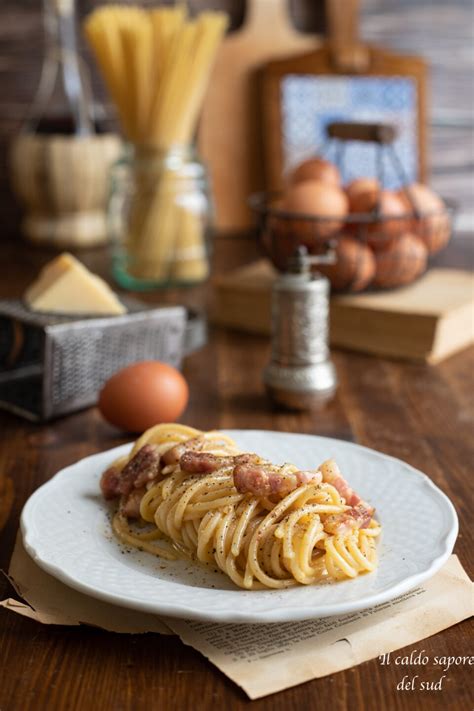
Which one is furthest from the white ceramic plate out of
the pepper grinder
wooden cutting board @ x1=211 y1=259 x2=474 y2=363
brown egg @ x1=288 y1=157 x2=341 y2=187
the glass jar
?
the glass jar

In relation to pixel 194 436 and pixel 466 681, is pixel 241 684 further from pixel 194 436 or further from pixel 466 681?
pixel 194 436

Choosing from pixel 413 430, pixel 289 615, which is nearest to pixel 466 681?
pixel 289 615

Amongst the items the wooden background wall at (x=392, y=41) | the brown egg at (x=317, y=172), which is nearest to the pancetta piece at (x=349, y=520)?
the brown egg at (x=317, y=172)

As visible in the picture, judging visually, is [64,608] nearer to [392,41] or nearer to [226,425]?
[226,425]

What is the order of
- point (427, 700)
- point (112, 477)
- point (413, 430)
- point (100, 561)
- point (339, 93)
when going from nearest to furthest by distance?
point (427, 700) < point (100, 561) < point (112, 477) < point (413, 430) < point (339, 93)

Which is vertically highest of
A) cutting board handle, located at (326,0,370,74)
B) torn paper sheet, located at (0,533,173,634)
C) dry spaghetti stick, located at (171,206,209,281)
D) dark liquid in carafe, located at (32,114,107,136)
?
cutting board handle, located at (326,0,370,74)

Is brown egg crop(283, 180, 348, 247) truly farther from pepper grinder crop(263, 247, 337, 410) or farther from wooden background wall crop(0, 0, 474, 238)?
wooden background wall crop(0, 0, 474, 238)

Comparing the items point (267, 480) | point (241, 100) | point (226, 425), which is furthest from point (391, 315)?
point (241, 100)

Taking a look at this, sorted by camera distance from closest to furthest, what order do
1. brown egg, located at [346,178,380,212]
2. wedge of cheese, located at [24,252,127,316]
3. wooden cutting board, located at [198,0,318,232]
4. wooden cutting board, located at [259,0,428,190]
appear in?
wedge of cheese, located at [24,252,127,316], brown egg, located at [346,178,380,212], wooden cutting board, located at [259,0,428,190], wooden cutting board, located at [198,0,318,232]
